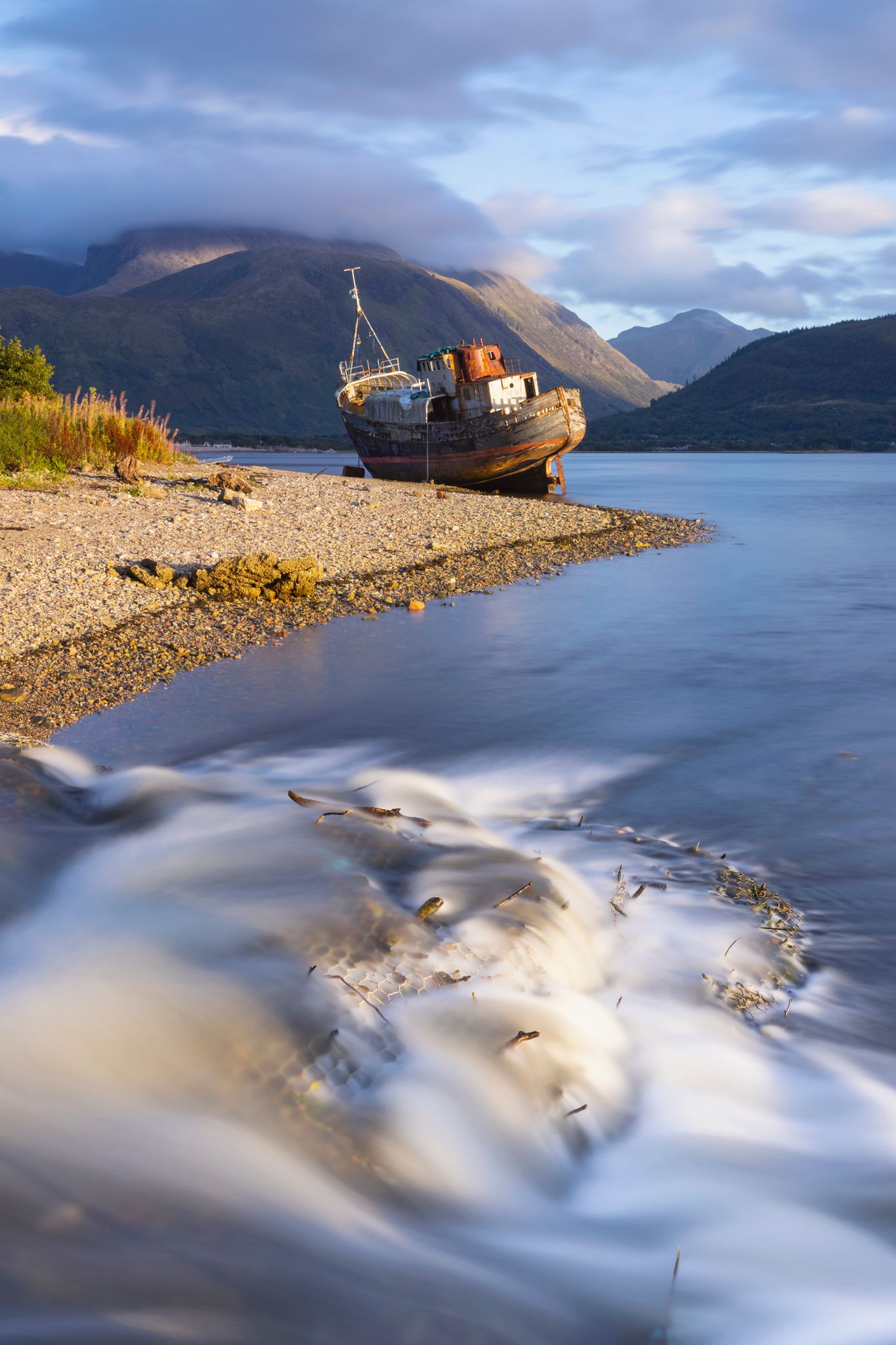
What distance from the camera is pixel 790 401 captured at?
409ft

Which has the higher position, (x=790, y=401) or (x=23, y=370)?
(x=790, y=401)

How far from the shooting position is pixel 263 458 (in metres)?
83.2

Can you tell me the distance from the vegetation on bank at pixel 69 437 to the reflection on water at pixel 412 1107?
16.0 m

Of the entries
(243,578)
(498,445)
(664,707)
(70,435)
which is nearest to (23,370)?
(70,435)

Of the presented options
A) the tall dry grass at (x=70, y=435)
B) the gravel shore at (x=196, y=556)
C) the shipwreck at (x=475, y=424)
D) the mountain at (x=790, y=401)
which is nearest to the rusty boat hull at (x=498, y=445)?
the shipwreck at (x=475, y=424)

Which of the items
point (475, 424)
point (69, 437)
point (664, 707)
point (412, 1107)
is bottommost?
point (412, 1107)

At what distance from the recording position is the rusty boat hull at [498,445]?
114ft

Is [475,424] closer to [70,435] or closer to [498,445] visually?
[498,445]

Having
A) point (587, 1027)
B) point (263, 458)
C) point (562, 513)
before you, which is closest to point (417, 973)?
point (587, 1027)

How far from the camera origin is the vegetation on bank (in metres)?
19.8

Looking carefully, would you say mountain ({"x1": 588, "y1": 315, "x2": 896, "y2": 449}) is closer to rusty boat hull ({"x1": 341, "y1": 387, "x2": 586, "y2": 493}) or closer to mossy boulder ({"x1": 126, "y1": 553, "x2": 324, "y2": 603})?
rusty boat hull ({"x1": 341, "y1": 387, "x2": 586, "y2": 493})

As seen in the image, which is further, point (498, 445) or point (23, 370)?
point (498, 445)

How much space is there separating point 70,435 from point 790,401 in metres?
119

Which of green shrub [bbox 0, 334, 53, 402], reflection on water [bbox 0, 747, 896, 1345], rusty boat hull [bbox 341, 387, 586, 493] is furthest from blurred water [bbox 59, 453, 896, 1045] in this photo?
green shrub [bbox 0, 334, 53, 402]
